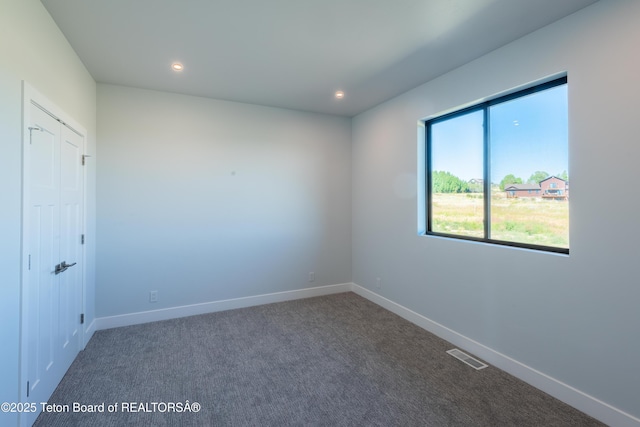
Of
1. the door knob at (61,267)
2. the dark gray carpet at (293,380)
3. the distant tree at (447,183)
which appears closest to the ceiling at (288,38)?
the distant tree at (447,183)

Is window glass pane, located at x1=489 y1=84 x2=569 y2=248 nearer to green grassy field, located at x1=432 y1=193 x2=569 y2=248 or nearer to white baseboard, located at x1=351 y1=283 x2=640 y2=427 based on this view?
green grassy field, located at x1=432 y1=193 x2=569 y2=248

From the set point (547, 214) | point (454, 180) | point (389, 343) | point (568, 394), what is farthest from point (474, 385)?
point (454, 180)

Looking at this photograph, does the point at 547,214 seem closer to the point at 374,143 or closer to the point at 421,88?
the point at 421,88

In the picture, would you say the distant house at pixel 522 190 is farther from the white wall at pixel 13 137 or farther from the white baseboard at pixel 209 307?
the white wall at pixel 13 137

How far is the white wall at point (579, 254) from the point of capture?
1.88 m

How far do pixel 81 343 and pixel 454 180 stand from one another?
13.6 ft

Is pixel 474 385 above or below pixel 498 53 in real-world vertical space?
below

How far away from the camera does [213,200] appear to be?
3895mm

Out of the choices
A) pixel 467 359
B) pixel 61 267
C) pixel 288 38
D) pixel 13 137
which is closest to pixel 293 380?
pixel 467 359

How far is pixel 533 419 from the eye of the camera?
1.97m

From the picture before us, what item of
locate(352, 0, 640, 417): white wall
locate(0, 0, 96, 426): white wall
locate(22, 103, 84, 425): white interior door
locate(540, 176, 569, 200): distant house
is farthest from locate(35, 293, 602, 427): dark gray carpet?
locate(540, 176, 569, 200): distant house

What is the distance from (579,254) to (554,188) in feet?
1.83

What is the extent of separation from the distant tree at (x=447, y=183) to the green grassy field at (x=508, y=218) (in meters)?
0.06

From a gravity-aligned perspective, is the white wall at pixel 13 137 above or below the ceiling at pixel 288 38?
below
